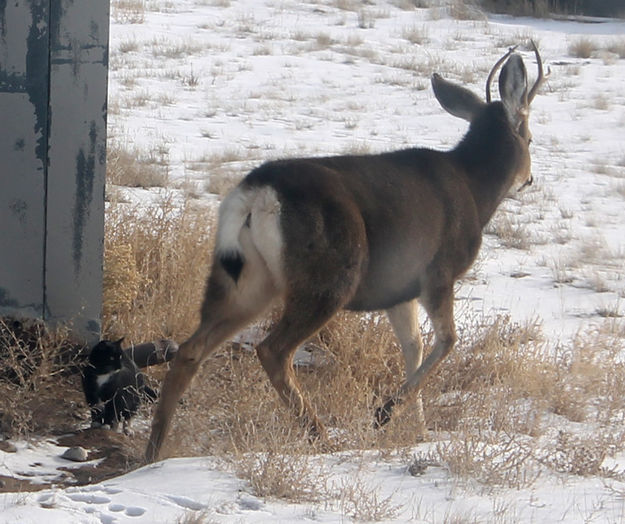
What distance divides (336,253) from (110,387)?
155 centimetres

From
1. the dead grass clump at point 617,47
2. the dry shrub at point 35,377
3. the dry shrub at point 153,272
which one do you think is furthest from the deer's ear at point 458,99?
the dead grass clump at point 617,47

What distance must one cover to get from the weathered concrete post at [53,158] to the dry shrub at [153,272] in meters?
0.37

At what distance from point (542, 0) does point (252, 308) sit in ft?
66.7

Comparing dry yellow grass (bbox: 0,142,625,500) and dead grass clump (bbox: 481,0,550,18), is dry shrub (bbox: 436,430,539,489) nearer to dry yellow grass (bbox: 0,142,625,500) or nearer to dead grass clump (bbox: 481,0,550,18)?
dry yellow grass (bbox: 0,142,625,500)

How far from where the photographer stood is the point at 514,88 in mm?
7410

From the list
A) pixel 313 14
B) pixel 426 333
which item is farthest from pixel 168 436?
pixel 313 14

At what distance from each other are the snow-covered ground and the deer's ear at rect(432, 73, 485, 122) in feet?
4.93

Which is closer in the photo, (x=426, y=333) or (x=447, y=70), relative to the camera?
(x=426, y=333)

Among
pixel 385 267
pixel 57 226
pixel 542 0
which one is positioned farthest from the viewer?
pixel 542 0

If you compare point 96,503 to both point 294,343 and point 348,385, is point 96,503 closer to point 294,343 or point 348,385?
point 294,343

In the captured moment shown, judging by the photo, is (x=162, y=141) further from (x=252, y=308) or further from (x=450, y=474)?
(x=450, y=474)

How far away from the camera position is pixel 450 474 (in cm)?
513

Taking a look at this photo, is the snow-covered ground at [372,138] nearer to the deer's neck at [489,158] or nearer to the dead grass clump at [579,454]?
the dead grass clump at [579,454]

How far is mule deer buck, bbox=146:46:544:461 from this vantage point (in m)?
5.58
